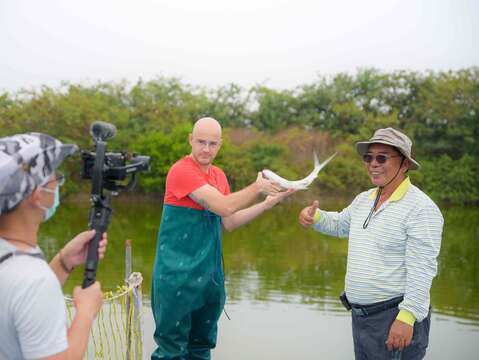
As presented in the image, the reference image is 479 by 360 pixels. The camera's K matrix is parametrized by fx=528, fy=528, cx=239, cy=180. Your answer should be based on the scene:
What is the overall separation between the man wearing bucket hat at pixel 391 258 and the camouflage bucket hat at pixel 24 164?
1681 millimetres

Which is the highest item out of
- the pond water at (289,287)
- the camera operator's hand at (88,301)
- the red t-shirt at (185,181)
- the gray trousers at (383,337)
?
the red t-shirt at (185,181)

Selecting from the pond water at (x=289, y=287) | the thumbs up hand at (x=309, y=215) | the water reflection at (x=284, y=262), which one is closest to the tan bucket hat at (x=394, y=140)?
the thumbs up hand at (x=309, y=215)

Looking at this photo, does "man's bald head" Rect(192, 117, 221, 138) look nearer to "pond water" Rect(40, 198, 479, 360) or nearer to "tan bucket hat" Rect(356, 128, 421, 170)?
"tan bucket hat" Rect(356, 128, 421, 170)

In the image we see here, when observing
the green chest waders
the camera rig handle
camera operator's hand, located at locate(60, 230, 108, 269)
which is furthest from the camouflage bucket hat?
the green chest waders

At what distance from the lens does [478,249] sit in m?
12.2

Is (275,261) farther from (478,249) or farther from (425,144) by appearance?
(425,144)

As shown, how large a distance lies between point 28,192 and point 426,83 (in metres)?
30.8

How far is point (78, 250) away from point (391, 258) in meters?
1.54

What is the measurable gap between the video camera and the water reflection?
5483 millimetres

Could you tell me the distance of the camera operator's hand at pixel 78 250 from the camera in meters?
1.57

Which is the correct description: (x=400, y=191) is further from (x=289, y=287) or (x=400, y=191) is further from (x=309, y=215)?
(x=289, y=287)

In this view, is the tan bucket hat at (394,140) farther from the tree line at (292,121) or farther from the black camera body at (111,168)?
the tree line at (292,121)

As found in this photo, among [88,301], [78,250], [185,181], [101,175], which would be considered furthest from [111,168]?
[185,181]

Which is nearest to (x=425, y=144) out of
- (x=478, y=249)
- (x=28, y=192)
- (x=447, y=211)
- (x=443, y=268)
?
(x=447, y=211)
